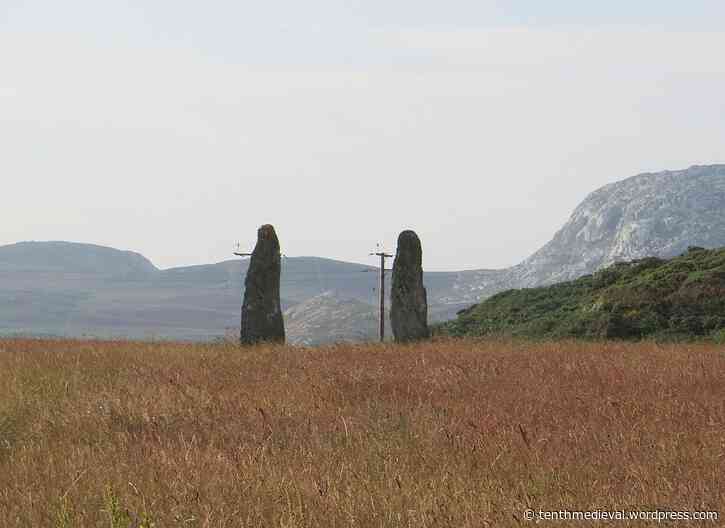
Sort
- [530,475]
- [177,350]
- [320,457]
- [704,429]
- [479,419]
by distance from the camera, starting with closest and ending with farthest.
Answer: [530,475], [320,457], [704,429], [479,419], [177,350]

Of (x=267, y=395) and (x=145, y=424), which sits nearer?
(x=145, y=424)

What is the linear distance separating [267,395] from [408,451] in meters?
3.23

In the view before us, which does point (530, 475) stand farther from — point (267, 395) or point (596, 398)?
point (267, 395)

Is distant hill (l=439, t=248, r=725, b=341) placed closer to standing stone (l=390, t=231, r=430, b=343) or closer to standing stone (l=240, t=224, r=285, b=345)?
standing stone (l=390, t=231, r=430, b=343)

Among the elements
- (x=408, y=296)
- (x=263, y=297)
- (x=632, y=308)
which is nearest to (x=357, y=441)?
(x=263, y=297)

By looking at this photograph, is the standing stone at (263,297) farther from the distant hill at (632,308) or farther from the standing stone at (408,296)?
the distant hill at (632,308)

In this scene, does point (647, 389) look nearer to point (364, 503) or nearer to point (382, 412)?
point (382, 412)

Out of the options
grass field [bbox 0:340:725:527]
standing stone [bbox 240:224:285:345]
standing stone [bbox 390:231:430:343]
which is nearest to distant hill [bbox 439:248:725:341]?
standing stone [bbox 390:231:430:343]

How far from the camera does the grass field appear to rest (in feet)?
16.6

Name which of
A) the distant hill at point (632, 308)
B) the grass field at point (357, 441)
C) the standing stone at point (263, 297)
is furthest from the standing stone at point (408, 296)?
the grass field at point (357, 441)

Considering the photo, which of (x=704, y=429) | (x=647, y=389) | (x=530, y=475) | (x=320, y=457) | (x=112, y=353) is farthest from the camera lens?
(x=112, y=353)

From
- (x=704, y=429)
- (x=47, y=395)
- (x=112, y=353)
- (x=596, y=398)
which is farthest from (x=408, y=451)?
(x=112, y=353)

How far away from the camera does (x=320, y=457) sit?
646cm

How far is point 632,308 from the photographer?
23.3 m
